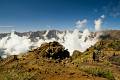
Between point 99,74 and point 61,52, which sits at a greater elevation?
point 61,52

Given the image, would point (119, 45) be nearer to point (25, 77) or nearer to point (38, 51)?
point (38, 51)

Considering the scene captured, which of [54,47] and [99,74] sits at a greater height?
[54,47]

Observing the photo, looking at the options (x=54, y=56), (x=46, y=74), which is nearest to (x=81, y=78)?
(x=46, y=74)

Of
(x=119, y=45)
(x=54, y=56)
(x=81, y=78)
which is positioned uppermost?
(x=119, y=45)

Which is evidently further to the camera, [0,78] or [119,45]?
[119,45]

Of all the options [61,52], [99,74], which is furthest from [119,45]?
[99,74]

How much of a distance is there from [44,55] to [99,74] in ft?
81.5

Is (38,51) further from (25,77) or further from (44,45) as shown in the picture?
(25,77)

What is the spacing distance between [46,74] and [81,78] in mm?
4694

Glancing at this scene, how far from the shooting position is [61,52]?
64.4 m

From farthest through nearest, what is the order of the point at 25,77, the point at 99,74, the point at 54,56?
the point at 54,56
the point at 99,74
the point at 25,77

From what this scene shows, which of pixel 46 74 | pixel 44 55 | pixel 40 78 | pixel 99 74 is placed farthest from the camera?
pixel 44 55

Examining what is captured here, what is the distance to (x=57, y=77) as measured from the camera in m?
31.2

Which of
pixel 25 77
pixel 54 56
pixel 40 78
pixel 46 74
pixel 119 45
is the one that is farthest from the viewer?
pixel 119 45
